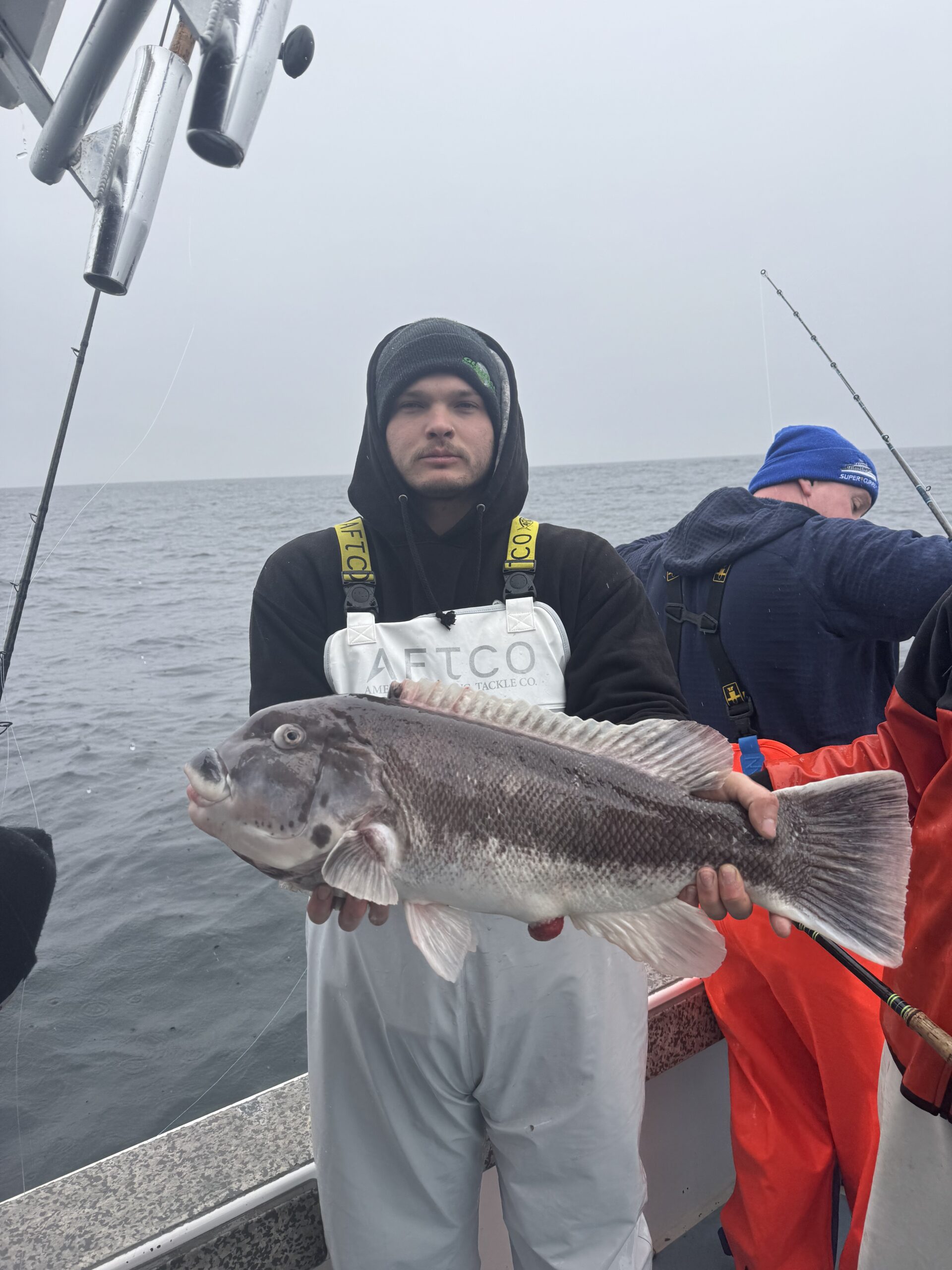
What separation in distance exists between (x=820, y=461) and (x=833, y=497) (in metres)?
0.19

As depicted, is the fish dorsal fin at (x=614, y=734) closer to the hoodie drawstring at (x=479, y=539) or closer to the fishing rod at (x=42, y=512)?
the hoodie drawstring at (x=479, y=539)

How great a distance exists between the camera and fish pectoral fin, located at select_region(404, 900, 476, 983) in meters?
1.78

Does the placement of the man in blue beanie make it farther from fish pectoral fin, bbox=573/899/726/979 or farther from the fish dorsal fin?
the fish dorsal fin

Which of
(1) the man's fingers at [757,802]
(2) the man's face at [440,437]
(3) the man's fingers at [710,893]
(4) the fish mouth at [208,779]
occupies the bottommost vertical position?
(3) the man's fingers at [710,893]

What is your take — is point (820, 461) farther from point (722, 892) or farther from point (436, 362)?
point (722, 892)

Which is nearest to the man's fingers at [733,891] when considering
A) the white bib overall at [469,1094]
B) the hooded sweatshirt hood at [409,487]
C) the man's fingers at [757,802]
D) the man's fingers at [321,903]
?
the man's fingers at [757,802]

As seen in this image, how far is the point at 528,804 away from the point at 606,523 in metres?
24.3

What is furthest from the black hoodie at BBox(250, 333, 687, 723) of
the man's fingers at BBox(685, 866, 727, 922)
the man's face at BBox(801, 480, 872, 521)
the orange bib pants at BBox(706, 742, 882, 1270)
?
the man's face at BBox(801, 480, 872, 521)

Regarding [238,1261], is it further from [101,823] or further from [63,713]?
[63,713]

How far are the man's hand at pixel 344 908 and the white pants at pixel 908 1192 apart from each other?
1.29 m

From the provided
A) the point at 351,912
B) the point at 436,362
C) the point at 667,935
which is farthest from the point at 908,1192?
the point at 436,362

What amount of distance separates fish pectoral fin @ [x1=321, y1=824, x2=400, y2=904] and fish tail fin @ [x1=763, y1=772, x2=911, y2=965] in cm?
89

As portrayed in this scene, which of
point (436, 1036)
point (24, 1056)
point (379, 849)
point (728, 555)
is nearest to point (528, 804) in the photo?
point (379, 849)

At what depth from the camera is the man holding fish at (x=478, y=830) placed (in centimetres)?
178
